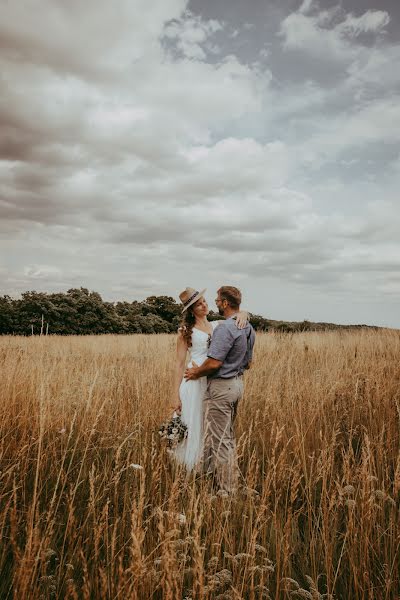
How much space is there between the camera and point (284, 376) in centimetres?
687

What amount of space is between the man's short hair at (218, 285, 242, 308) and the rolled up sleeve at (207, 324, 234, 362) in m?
0.32

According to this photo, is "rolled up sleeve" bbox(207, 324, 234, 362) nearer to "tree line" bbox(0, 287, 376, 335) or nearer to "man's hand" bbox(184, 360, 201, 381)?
"man's hand" bbox(184, 360, 201, 381)

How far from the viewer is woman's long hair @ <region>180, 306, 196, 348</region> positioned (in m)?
3.85

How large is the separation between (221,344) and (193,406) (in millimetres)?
771

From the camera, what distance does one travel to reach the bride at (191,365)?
11.9 feet

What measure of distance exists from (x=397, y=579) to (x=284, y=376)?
4837 millimetres

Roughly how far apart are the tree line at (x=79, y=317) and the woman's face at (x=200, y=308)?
18.9m

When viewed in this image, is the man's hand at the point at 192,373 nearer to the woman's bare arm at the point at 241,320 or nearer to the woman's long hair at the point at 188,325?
the woman's long hair at the point at 188,325

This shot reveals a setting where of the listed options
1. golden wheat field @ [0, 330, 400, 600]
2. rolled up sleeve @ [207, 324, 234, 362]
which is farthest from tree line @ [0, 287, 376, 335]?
rolled up sleeve @ [207, 324, 234, 362]

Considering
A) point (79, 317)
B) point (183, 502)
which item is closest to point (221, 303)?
point (183, 502)

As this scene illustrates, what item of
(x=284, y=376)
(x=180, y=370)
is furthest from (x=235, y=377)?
(x=284, y=376)

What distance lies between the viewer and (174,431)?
3402 millimetres

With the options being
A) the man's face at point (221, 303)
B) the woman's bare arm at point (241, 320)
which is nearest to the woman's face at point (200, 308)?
the man's face at point (221, 303)

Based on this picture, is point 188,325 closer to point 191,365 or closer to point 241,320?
point 191,365
